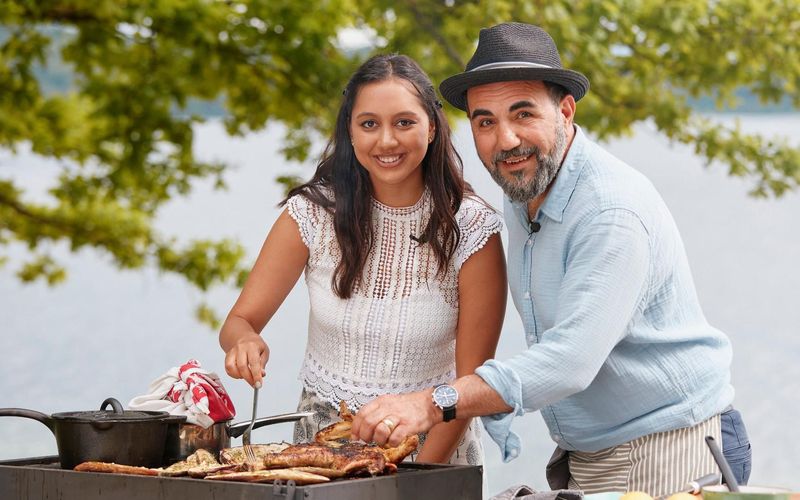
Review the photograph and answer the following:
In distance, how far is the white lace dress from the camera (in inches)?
116

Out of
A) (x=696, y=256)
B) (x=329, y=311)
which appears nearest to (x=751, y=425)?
(x=696, y=256)

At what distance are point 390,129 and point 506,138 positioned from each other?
39 centimetres

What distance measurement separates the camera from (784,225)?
3366 cm

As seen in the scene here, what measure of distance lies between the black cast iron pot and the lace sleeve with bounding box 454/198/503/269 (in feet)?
2.79

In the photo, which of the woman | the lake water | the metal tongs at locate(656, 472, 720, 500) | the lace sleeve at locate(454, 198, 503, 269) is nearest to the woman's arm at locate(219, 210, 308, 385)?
the woman

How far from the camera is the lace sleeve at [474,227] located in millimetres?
2928

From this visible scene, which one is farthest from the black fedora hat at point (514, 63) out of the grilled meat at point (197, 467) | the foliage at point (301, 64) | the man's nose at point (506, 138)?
the foliage at point (301, 64)

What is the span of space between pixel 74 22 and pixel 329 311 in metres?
4.70

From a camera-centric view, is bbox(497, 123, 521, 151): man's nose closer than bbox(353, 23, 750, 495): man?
No

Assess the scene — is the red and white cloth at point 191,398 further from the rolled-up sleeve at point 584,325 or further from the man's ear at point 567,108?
the man's ear at point 567,108

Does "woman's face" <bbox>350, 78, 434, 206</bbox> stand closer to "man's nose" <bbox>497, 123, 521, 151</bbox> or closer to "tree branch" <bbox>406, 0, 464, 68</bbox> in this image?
"man's nose" <bbox>497, 123, 521, 151</bbox>

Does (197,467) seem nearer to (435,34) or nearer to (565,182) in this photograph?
(565,182)

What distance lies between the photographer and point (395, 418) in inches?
90.5

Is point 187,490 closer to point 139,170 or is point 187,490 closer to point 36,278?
point 139,170
